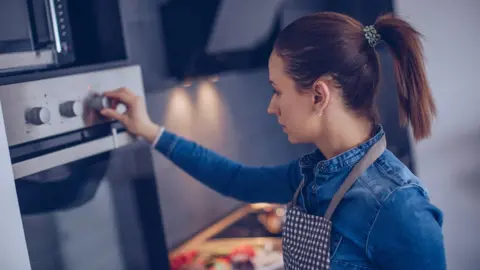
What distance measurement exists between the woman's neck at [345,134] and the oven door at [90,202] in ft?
1.27

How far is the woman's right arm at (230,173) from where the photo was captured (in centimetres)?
117

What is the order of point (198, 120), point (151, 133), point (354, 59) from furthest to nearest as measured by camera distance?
point (198, 120), point (151, 133), point (354, 59)

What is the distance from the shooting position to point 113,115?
99cm

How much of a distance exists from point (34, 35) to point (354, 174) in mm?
593

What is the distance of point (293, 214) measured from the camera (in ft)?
3.29

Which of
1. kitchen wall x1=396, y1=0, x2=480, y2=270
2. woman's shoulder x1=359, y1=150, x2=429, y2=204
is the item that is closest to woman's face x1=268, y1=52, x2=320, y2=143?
woman's shoulder x1=359, y1=150, x2=429, y2=204

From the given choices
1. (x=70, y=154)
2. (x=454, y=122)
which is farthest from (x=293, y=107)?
(x=454, y=122)

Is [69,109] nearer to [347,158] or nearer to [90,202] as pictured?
[90,202]

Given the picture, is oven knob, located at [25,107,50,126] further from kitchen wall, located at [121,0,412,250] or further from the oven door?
kitchen wall, located at [121,0,412,250]

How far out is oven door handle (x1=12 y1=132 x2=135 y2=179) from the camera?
30.3 inches

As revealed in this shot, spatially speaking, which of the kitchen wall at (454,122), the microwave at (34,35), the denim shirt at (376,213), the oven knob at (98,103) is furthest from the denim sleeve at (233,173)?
the kitchen wall at (454,122)

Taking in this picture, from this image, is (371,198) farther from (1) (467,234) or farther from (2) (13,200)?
(1) (467,234)

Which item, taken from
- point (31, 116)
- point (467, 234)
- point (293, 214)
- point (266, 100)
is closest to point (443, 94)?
point (467, 234)

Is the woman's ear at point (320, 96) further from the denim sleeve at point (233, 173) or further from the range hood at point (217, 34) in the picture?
the range hood at point (217, 34)
